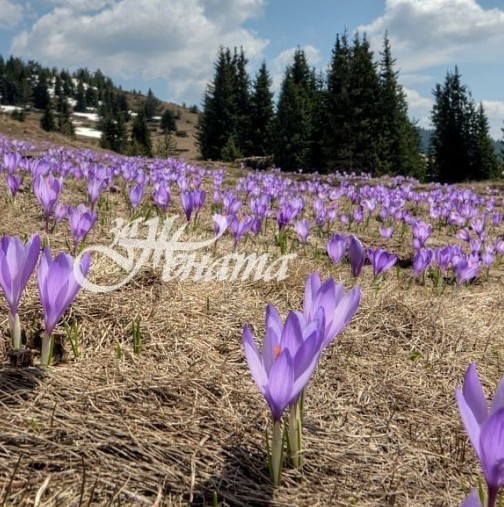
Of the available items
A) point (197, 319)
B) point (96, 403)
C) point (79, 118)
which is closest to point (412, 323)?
point (197, 319)

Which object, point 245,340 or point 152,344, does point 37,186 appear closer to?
point 152,344

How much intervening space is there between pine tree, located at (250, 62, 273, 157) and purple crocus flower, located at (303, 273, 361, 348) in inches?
1662

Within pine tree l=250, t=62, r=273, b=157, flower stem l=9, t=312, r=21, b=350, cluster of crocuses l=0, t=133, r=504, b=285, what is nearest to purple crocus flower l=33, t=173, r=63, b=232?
cluster of crocuses l=0, t=133, r=504, b=285

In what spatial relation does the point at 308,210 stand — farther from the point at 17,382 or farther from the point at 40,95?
the point at 40,95

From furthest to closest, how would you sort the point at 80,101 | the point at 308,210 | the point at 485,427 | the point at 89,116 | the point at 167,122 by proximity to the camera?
the point at 80,101 → the point at 89,116 → the point at 167,122 → the point at 308,210 → the point at 485,427

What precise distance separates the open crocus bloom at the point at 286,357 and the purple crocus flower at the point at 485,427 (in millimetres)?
304

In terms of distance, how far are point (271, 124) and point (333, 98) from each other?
8727mm

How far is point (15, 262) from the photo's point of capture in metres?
1.59

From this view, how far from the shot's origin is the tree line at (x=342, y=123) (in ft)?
111

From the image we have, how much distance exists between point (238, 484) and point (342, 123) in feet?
113

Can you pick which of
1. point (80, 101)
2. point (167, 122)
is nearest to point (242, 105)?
point (167, 122)

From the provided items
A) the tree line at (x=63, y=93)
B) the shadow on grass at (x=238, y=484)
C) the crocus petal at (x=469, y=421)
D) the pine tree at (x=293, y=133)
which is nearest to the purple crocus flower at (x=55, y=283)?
the shadow on grass at (x=238, y=484)

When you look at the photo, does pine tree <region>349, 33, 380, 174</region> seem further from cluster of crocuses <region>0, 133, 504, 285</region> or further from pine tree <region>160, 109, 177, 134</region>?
pine tree <region>160, 109, 177, 134</region>

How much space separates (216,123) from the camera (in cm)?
4609
